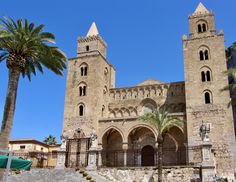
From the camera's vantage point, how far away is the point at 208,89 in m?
30.2

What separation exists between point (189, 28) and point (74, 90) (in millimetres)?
14485

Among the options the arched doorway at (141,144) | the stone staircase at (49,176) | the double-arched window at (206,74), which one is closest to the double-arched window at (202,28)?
the double-arched window at (206,74)

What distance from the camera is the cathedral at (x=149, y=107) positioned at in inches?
1123

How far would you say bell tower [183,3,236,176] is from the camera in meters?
27.7

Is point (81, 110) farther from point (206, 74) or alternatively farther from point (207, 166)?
point (207, 166)

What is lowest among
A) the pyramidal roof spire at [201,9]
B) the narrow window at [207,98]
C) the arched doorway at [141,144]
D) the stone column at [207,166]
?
the stone column at [207,166]

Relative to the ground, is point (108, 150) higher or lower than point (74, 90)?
lower

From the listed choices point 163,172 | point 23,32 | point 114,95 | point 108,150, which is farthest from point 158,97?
point 23,32

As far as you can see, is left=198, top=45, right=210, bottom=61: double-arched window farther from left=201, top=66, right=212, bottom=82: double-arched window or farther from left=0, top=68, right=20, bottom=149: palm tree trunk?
left=0, top=68, right=20, bottom=149: palm tree trunk

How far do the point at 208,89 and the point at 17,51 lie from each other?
20208 millimetres

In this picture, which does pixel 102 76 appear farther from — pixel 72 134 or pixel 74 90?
pixel 72 134

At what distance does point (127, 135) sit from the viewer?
30.8m

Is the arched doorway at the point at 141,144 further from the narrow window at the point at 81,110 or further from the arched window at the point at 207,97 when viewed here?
the arched window at the point at 207,97

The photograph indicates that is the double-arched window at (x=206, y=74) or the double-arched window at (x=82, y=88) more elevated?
the double-arched window at (x=206, y=74)
